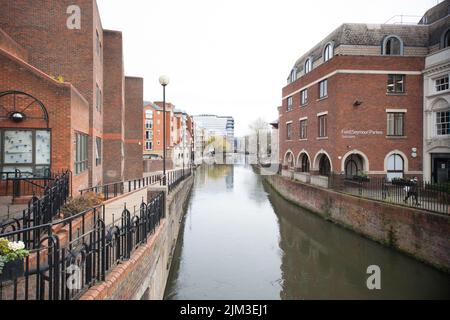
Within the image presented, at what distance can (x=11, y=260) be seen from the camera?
13.7 ft

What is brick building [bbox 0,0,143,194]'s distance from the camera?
10594mm

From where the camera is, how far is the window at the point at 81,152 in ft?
42.2

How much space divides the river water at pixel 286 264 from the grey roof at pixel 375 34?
46.1ft

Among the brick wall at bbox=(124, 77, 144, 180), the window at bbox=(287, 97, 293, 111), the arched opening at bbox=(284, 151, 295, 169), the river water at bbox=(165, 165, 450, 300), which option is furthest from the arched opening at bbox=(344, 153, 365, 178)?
the brick wall at bbox=(124, 77, 144, 180)

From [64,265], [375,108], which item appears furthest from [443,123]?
[64,265]

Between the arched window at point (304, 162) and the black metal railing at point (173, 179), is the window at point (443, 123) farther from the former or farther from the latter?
the black metal railing at point (173, 179)

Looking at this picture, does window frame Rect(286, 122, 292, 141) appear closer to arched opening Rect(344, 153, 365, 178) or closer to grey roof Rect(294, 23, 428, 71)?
arched opening Rect(344, 153, 365, 178)

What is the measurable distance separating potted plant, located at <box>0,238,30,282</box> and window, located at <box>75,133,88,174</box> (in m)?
8.89

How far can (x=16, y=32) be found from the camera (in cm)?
1419

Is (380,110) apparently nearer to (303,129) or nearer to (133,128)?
(303,129)

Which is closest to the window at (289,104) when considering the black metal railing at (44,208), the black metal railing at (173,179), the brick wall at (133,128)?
the black metal railing at (173,179)

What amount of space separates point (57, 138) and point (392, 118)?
21.9 metres

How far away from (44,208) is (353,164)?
72.3 ft
